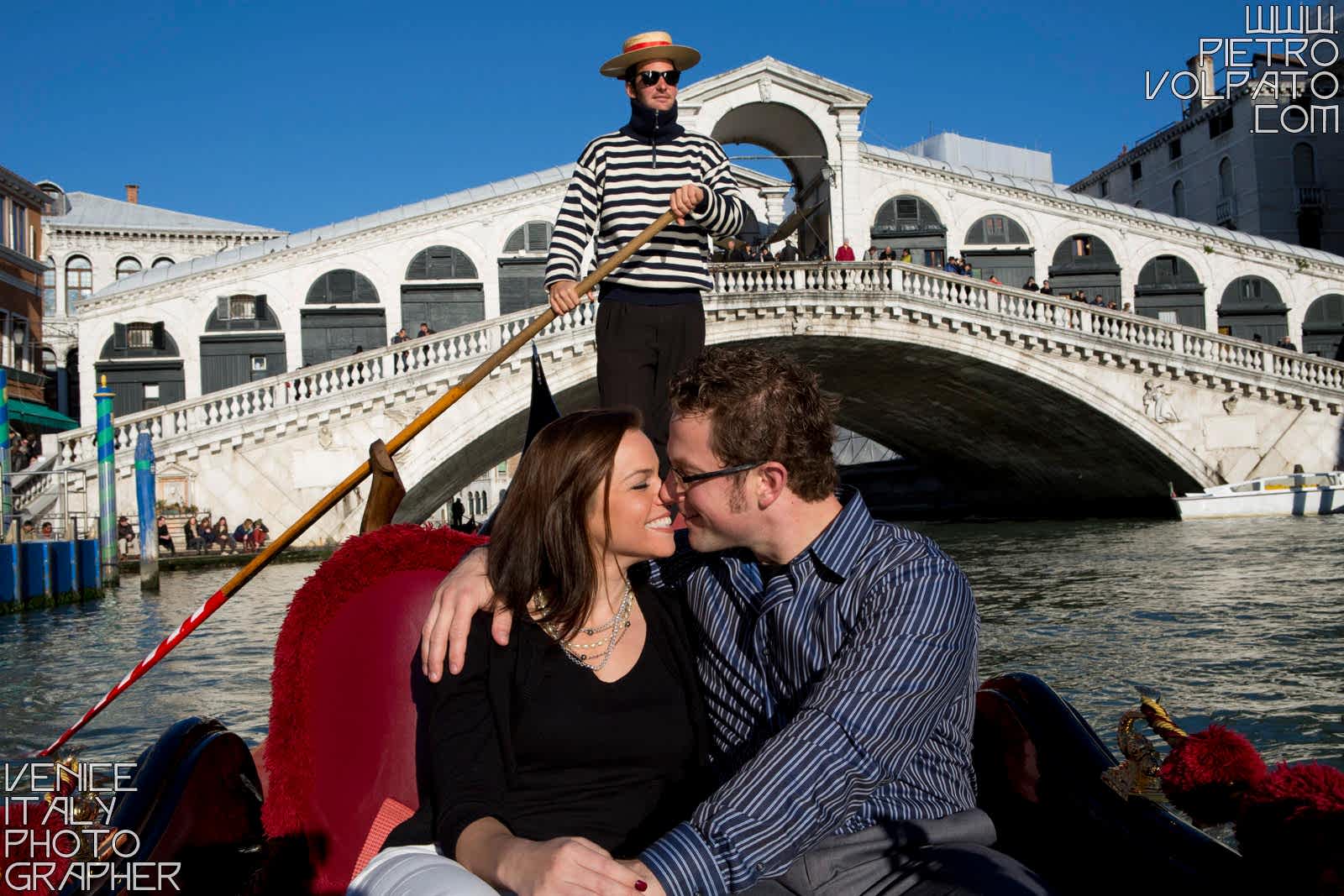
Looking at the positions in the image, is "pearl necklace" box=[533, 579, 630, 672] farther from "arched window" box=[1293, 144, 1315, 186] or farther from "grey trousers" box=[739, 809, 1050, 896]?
"arched window" box=[1293, 144, 1315, 186]

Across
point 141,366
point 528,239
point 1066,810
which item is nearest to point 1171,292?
point 528,239

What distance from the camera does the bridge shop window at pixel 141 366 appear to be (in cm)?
1553

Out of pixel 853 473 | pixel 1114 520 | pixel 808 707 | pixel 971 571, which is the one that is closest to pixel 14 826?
pixel 808 707

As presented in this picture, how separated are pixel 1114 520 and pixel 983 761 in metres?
14.9

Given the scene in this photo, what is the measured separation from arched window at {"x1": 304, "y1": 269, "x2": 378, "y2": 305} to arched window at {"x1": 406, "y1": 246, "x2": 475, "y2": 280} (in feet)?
1.94

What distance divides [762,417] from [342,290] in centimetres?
1566

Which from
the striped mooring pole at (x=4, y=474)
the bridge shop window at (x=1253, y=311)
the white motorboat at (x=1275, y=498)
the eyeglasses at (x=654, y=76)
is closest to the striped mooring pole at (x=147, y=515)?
the striped mooring pole at (x=4, y=474)

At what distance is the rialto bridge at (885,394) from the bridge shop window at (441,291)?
Result: 2236 millimetres

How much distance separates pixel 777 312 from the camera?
14.3 m

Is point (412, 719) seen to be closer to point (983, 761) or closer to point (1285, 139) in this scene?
point (983, 761)

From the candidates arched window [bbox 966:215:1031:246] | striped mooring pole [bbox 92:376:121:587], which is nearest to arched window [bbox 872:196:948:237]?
arched window [bbox 966:215:1031:246]

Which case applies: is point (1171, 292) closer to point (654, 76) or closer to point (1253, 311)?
point (1253, 311)

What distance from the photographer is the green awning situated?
1501cm

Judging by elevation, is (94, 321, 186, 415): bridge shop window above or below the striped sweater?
above
